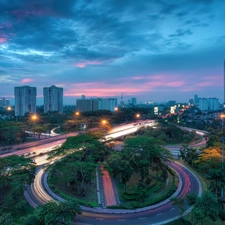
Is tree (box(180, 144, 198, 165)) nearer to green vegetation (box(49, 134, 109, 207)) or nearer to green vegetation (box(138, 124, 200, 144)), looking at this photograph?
green vegetation (box(138, 124, 200, 144))

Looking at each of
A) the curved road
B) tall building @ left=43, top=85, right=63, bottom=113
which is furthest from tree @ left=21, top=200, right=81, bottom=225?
tall building @ left=43, top=85, right=63, bottom=113

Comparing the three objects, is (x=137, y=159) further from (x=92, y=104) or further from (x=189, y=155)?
(x=92, y=104)

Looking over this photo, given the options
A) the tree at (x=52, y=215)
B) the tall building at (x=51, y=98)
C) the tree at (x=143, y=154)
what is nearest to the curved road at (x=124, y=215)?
the tree at (x=52, y=215)

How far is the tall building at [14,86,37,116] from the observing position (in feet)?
300

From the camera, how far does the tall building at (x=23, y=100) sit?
Answer: 91.4 metres

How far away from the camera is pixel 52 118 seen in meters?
69.6

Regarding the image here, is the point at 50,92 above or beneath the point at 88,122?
above

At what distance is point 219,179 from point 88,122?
144 feet

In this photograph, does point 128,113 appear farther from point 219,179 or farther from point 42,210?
point 42,210

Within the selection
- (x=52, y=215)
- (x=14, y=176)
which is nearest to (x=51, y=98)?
(x=14, y=176)

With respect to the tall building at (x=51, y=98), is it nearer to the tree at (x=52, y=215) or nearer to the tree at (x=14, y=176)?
the tree at (x=14, y=176)

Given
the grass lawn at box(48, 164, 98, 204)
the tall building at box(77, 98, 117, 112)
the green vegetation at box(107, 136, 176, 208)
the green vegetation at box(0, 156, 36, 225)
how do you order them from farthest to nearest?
the tall building at box(77, 98, 117, 112) < the grass lawn at box(48, 164, 98, 204) < the green vegetation at box(107, 136, 176, 208) < the green vegetation at box(0, 156, 36, 225)

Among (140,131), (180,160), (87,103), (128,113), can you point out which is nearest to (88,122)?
(140,131)

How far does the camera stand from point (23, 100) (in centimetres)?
9238
